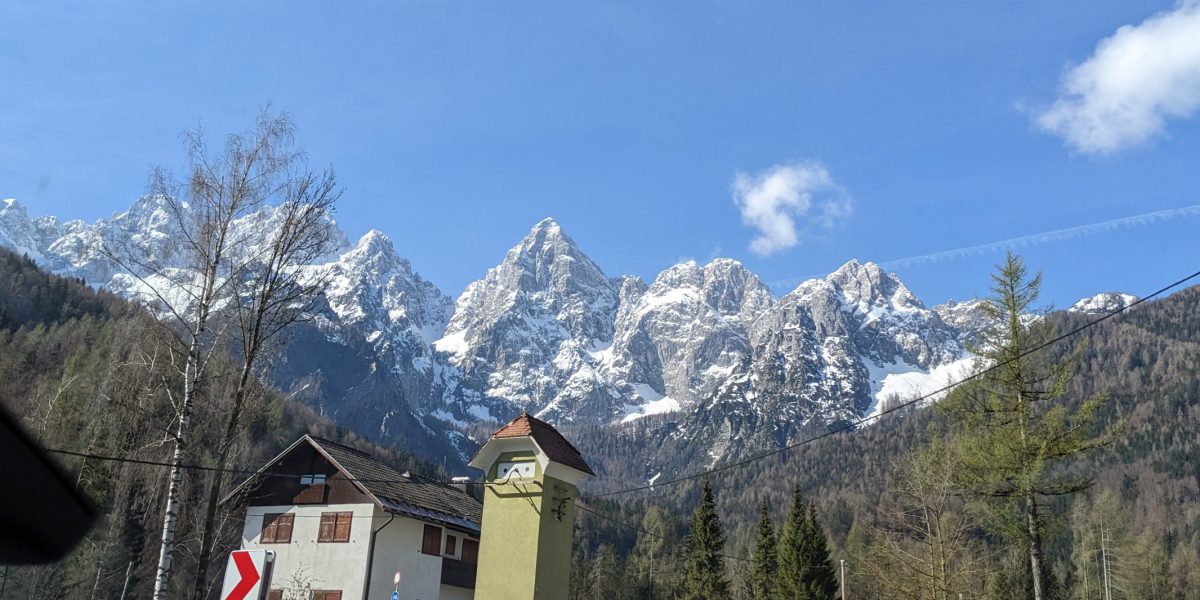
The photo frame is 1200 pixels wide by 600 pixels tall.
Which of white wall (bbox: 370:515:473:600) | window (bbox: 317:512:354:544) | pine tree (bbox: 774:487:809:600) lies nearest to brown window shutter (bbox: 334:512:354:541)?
window (bbox: 317:512:354:544)

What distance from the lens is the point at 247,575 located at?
30.6 feet

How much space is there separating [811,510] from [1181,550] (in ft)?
214

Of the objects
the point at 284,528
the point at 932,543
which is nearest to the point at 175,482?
the point at 284,528

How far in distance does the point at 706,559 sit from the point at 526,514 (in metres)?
33.1

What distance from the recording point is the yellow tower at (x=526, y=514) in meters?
31.0

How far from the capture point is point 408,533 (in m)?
38.3

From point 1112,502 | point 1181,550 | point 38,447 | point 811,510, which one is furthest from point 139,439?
point 1181,550

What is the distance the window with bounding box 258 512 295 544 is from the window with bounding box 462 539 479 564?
7728 millimetres

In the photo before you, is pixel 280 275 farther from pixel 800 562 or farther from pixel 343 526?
pixel 800 562

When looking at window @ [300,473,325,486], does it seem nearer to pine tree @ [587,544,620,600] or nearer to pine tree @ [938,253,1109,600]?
pine tree @ [938,253,1109,600]

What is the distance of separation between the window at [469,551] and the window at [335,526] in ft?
20.2

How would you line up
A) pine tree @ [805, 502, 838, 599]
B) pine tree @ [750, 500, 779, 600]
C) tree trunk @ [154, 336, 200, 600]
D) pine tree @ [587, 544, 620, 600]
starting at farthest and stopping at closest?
pine tree @ [587, 544, 620, 600], pine tree @ [750, 500, 779, 600], pine tree @ [805, 502, 838, 599], tree trunk @ [154, 336, 200, 600]

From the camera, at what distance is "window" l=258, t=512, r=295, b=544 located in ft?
127

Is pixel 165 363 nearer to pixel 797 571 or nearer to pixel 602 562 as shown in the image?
pixel 797 571
